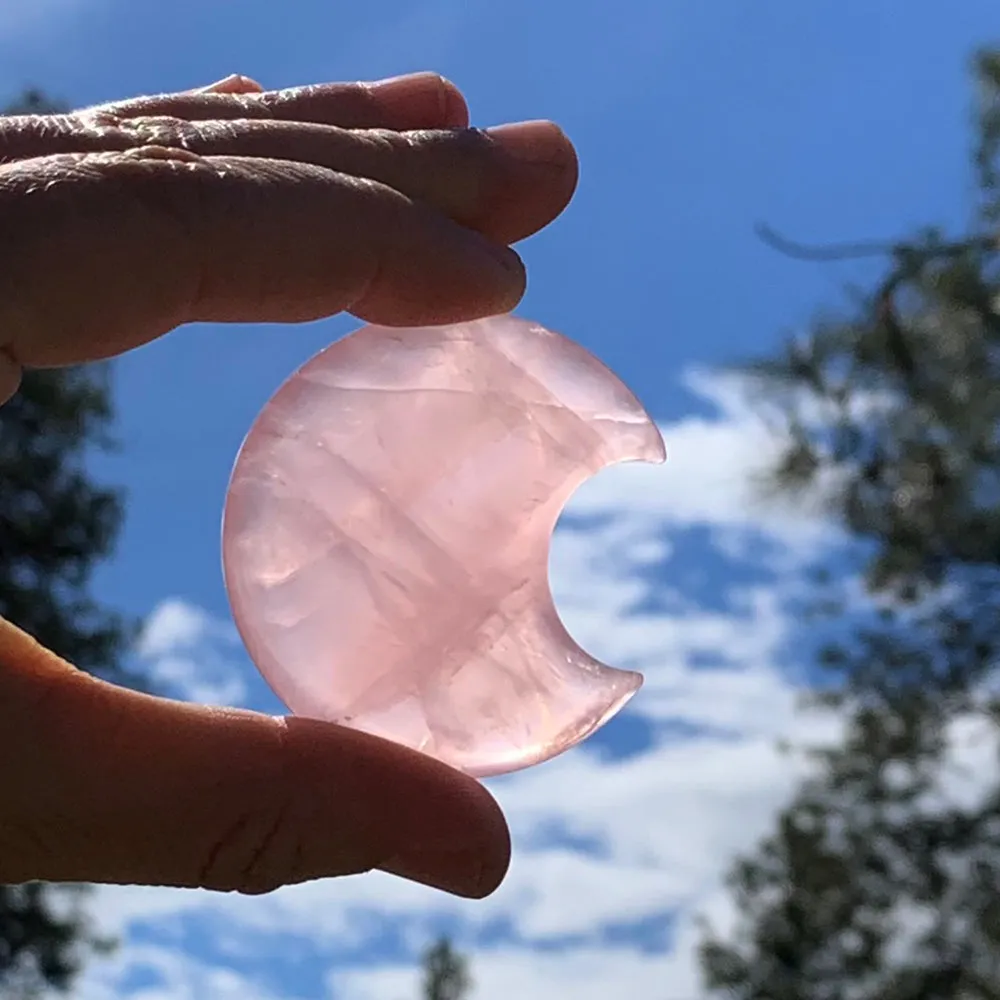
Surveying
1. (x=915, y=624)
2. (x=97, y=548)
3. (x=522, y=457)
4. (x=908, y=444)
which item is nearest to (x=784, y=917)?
(x=915, y=624)

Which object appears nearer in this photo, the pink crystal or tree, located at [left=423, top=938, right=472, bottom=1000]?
the pink crystal

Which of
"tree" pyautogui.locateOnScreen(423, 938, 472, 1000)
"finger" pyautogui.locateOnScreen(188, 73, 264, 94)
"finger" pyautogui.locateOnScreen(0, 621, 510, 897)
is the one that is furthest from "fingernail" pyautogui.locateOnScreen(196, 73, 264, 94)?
"tree" pyautogui.locateOnScreen(423, 938, 472, 1000)

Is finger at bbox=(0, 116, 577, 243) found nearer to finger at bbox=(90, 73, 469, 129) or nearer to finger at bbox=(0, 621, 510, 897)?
finger at bbox=(90, 73, 469, 129)

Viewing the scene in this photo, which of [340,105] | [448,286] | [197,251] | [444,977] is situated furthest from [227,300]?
[444,977]

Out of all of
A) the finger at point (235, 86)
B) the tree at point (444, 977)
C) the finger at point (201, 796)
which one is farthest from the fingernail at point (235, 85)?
the tree at point (444, 977)

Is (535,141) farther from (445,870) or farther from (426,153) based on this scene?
(445,870)

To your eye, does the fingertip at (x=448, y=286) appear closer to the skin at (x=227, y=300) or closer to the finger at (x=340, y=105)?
the skin at (x=227, y=300)
